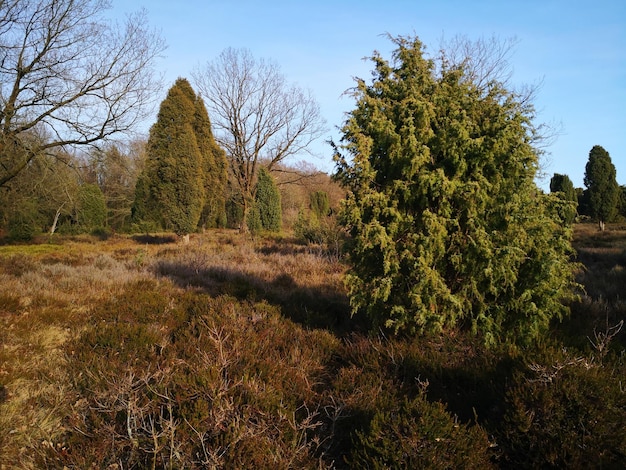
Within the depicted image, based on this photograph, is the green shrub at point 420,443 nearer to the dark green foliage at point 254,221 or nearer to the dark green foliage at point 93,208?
the dark green foliage at point 254,221

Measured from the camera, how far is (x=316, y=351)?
4605mm

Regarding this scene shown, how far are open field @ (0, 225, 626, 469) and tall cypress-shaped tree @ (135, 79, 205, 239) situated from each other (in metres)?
12.6

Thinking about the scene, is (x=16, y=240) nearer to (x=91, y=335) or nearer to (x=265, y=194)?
(x=265, y=194)

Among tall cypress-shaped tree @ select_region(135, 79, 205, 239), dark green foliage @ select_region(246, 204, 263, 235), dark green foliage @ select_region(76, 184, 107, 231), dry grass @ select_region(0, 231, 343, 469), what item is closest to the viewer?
dry grass @ select_region(0, 231, 343, 469)

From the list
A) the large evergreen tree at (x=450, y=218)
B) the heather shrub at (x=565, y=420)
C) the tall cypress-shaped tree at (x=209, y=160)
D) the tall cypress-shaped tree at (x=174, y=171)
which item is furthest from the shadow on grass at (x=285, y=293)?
the tall cypress-shaped tree at (x=209, y=160)

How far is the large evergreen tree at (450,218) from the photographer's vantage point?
4234mm

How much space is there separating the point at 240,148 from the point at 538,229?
87.3 feet

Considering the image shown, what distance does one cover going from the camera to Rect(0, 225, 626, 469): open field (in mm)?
2568

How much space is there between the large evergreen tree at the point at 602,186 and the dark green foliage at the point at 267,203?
18.5m

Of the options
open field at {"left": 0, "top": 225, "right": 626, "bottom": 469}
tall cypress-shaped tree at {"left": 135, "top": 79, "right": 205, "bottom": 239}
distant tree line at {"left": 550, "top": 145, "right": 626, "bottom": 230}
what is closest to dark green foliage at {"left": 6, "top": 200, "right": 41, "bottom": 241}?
tall cypress-shaped tree at {"left": 135, "top": 79, "right": 205, "bottom": 239}

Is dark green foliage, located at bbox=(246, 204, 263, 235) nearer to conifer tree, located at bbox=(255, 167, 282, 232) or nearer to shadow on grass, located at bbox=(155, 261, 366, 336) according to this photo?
conifer tree, located at bbox=(255, 167, 282, 232)

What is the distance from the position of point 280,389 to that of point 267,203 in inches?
825

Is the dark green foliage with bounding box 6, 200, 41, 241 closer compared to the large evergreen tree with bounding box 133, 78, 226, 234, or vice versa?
the dark green foliage with bounding box 6, 200, 41, 241

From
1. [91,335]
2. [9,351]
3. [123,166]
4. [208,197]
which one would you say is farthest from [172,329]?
[208,197]
